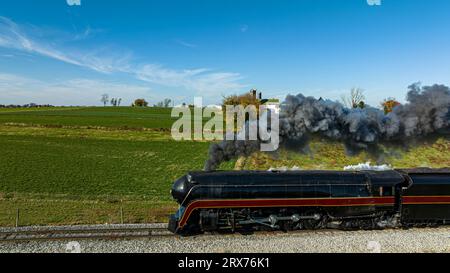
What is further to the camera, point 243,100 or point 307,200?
point 243,100

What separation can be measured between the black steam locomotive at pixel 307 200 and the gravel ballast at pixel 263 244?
2.20ft

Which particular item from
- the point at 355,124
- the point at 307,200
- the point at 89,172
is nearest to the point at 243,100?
the point at 89,172

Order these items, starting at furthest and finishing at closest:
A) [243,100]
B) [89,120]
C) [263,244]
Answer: [243,100]
[89,120]
[263,244]

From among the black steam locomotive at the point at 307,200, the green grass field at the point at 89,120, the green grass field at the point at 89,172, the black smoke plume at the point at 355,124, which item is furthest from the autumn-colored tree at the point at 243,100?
the black steam locomotive at the point at 307,200

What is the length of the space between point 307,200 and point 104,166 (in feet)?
87.6

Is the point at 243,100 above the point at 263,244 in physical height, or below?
above

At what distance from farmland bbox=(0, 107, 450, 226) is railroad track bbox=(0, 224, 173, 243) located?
164cm

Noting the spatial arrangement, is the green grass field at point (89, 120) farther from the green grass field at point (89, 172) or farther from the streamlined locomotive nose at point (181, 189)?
the streamlined locomotive nose at point (181, 189)

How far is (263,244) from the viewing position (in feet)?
48.9

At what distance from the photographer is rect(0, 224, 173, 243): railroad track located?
15383mm

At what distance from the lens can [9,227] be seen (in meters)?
17.6

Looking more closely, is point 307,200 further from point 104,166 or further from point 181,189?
point 104,166

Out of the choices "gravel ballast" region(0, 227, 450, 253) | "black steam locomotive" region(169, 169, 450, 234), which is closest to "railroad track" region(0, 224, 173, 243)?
"gravel ballast" region(0, 227, 450, 253)

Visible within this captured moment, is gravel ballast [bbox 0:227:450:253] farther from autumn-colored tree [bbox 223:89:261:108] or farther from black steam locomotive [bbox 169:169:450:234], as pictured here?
autumn-colored tree [bbox 223:89:261:108]
